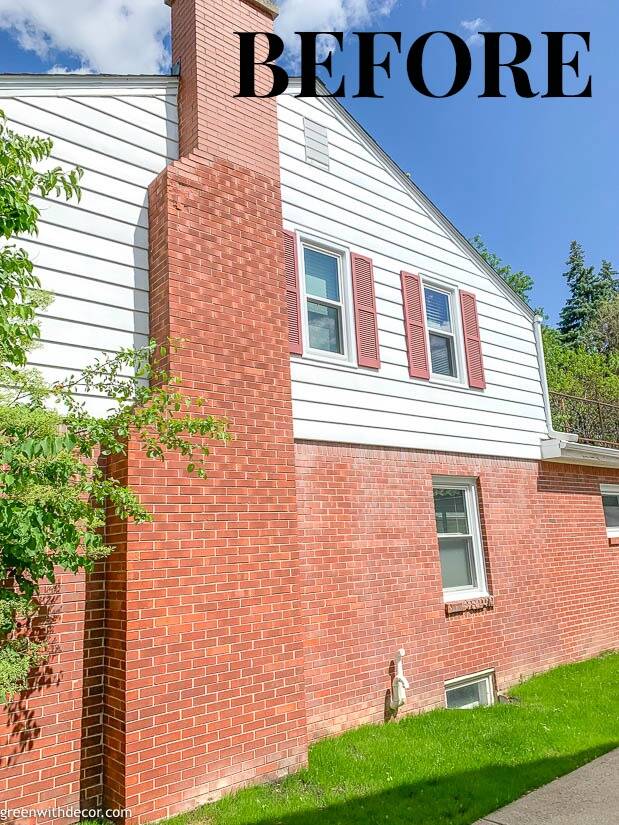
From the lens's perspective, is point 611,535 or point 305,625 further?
point 611,535

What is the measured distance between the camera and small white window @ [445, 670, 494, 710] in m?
7.35

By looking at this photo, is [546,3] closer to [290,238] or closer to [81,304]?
[290,238]

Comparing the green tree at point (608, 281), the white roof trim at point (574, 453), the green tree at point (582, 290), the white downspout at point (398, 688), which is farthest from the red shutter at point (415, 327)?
the green tree at point (608, 281)

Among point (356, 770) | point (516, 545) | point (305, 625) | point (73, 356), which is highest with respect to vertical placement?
point (73, 356)

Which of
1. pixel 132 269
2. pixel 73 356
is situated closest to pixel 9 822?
pixel 73 356

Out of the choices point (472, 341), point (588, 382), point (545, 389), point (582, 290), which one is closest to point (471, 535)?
point (472, 341)

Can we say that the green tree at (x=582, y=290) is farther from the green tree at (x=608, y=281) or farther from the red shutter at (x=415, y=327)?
the red shutter at (x=415, y=327)

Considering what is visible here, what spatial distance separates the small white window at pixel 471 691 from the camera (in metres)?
7.35

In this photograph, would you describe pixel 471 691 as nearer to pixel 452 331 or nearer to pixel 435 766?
pixel 435 766

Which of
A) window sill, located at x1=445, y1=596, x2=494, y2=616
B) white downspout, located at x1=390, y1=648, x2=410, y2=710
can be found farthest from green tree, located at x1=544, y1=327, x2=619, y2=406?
white downspout, located at x1=390, y1=648, x2=410, y2=710

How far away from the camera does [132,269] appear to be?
18.4ft

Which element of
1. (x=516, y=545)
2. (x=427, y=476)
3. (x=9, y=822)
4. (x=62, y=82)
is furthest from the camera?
(x=516, y=545)

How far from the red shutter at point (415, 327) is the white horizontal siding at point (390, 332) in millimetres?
114

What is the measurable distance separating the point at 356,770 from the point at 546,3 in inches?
333
